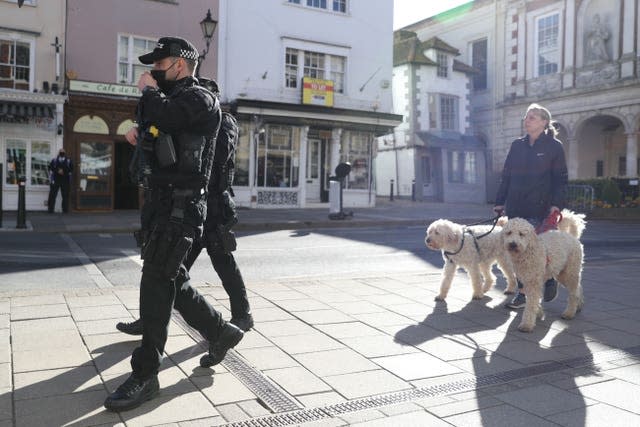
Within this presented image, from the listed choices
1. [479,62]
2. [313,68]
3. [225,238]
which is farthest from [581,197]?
[225,238]

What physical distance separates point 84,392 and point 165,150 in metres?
1.51

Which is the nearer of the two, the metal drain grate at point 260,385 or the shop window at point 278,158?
the metal drain grate at point 260,385

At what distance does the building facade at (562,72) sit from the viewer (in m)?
27.0

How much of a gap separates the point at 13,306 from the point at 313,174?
19511mm

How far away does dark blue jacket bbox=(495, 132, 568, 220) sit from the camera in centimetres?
587

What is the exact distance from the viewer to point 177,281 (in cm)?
355

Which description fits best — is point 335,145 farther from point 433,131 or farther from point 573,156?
point 573,156

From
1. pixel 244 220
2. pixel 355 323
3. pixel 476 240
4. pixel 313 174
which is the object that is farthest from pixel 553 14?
pixel 355 323

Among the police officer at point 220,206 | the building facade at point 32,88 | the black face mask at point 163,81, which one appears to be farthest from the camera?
the building facade at point 32,88

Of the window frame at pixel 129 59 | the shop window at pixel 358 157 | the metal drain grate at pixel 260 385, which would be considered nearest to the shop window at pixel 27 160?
the window frame at pixel 129 59

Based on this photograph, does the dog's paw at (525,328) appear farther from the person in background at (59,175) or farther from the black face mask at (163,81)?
the person in background at (59,175)

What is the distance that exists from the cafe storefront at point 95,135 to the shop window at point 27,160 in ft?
2.79

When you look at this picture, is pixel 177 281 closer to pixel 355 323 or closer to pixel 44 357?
pixel 44 357

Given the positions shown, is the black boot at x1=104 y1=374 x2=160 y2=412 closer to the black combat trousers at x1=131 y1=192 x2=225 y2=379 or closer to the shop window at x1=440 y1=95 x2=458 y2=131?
the black combat trousers at x1=131 y1=192 x2=225 y2=379
